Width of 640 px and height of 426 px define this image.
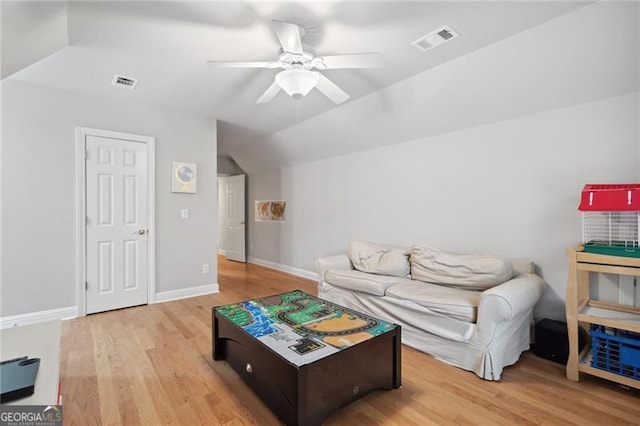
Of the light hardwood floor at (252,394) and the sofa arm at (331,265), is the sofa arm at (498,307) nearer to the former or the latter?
the light hardwood floor at (252,394)

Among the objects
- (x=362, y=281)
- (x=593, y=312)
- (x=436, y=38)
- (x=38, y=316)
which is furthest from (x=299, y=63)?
(x=38, y=316)

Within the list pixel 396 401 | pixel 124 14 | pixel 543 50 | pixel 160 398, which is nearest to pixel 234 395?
pixel 160 398

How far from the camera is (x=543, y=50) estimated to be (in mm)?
2225

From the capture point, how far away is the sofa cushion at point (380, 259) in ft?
10.4

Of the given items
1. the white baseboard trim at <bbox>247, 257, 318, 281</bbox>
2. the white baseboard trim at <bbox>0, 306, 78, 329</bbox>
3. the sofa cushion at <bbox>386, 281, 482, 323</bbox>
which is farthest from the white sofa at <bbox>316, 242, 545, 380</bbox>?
the white baseboard trim at <bbox>0, 306, 78, 329</bbox>

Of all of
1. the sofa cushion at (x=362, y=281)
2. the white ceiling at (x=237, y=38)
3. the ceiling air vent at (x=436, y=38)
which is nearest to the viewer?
the white ceiling at (x=237, y=38)

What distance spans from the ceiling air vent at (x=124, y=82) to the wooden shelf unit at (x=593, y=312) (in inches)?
163

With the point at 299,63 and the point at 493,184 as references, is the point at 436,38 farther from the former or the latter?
the point at 493,184

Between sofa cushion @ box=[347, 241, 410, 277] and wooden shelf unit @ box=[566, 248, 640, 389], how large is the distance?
4.61 feet

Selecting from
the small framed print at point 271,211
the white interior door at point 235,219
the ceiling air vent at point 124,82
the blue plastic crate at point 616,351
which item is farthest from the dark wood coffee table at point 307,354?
the white interior door at point 235,219

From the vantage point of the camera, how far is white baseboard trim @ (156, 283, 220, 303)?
12.4 ft

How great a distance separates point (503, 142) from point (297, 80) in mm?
2132

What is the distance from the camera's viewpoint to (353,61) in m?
2.05

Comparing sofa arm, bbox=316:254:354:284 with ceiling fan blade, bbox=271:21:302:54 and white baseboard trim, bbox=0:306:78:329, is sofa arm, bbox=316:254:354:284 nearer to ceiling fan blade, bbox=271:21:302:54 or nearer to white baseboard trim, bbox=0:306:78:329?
ceiling fan blade, bbox=271:21:302:54
